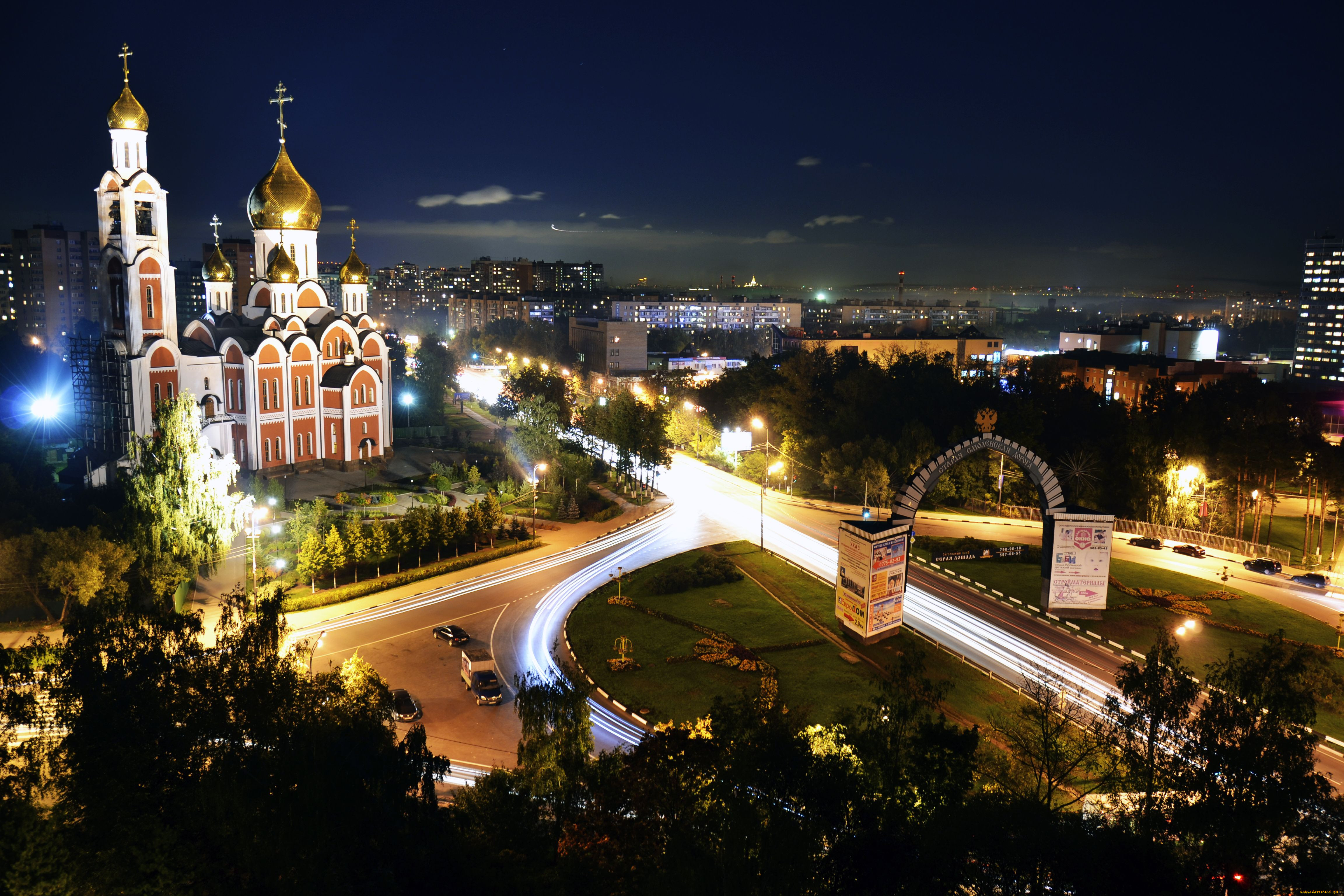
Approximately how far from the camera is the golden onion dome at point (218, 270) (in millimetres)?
43344

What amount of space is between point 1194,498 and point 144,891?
123 feet

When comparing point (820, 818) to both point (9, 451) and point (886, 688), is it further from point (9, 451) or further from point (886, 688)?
point (9, 451)

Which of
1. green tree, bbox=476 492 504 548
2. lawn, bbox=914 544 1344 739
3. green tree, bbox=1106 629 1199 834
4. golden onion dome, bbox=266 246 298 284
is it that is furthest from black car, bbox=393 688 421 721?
golden onion dome, bbox=266 246 298 284

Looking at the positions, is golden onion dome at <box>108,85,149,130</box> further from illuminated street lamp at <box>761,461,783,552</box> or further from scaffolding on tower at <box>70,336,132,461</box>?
illuminated street lamp at <box>761,461,783,552</box>

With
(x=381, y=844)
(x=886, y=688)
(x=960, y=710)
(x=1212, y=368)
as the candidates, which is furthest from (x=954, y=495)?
(x=1212, y=368)

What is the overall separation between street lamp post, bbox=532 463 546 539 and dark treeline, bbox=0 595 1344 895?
20273 millimetres

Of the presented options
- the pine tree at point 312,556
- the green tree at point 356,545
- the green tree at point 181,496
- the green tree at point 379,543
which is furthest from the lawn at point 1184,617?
the green tree at point 181,496

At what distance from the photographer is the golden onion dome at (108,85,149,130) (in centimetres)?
3403

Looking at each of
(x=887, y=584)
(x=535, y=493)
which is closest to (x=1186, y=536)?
(x=887, y=584)

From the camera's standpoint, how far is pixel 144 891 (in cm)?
1028

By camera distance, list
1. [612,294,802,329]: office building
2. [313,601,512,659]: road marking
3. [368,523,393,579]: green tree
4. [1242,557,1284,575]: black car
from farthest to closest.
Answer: [612,294,802,329]: office building < [1242,557,1284,575]: black car < [368,523,393,579]: green tree < [313,601,512,659]: road marking

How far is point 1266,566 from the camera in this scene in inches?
1217

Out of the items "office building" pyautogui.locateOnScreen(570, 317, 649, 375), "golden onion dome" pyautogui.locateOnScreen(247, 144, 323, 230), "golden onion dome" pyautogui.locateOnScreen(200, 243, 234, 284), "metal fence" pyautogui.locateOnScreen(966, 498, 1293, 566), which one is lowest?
"metal fence" pyautogui.locateOnScreen(966, 498, 1293, 566)

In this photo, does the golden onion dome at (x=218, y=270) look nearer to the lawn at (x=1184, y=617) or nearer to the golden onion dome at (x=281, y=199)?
the golden onion dome at (x=281, y=199)
